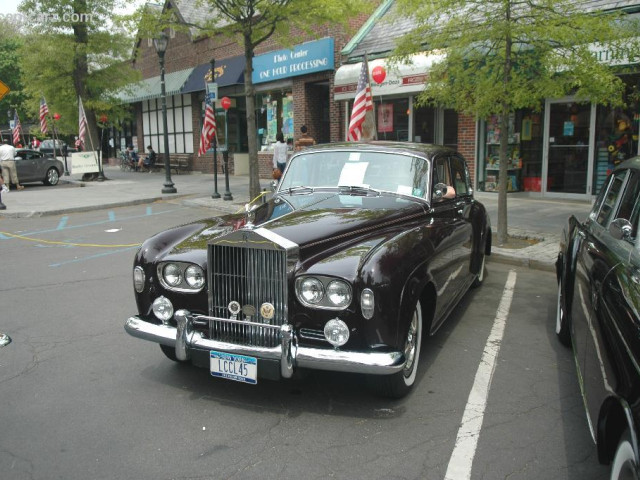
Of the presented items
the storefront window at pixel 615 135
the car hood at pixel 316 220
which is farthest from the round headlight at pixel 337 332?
the storefront window at pixel 615 135

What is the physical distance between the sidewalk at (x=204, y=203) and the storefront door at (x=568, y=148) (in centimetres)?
56

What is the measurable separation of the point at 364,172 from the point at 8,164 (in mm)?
18767

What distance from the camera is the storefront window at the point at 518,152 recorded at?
46.1ft

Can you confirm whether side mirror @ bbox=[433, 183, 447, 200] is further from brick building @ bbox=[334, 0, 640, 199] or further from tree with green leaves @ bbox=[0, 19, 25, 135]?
tree with green leaves @ bbox=[0, 19, 25, 135]

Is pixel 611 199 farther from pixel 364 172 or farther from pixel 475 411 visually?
pixel 364 172

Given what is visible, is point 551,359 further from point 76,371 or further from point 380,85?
point 380,85

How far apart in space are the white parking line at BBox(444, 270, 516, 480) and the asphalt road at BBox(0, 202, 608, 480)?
27 mm

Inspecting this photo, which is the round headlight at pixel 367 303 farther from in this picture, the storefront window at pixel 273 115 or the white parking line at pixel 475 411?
the storefront window at pixel 273 115

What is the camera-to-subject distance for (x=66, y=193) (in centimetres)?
1861

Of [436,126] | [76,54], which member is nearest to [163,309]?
[436,126]

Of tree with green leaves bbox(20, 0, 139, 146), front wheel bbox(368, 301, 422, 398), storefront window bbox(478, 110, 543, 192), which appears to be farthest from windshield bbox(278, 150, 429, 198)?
tree with green leaves bbox(20, 0, 139, 146)

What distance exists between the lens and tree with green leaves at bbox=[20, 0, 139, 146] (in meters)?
21.4

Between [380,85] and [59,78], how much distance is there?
14.3 m

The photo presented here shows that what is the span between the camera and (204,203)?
15102 mm
